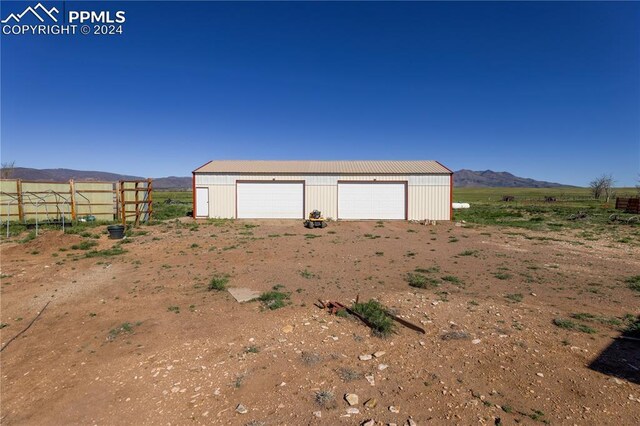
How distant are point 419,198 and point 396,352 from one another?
69.9 feet

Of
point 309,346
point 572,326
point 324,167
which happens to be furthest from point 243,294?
point 324,167

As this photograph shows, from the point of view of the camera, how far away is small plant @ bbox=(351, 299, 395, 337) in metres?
5.81

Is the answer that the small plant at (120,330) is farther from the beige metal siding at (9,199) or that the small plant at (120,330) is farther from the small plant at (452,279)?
the beige metal siding at (9,199)

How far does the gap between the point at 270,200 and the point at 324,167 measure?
16.4 ft

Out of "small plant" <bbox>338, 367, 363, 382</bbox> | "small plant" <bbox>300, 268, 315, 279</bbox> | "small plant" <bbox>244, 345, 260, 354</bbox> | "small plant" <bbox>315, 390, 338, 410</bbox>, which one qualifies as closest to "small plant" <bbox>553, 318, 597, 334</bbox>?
"small plant" <bbox>338, 367, 363, 382</bbox>

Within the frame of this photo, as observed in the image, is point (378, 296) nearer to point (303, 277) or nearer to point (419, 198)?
point (303, 277)

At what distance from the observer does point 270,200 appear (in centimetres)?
2566

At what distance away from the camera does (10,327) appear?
6.34m

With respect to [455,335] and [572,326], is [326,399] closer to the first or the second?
[455,335]

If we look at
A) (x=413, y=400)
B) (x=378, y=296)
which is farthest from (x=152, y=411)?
(x=378, y=296)

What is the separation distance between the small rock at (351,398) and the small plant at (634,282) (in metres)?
8.21

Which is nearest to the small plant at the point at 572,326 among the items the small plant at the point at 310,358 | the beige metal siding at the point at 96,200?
the small plant at the point at 310,358

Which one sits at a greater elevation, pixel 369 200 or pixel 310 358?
pixel 369 200

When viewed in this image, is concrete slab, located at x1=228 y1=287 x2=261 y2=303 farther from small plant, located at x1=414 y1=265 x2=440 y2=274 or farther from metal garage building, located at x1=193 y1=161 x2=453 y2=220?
metal garage building, located at x1=193 y1=161 x2=453 y2=220
